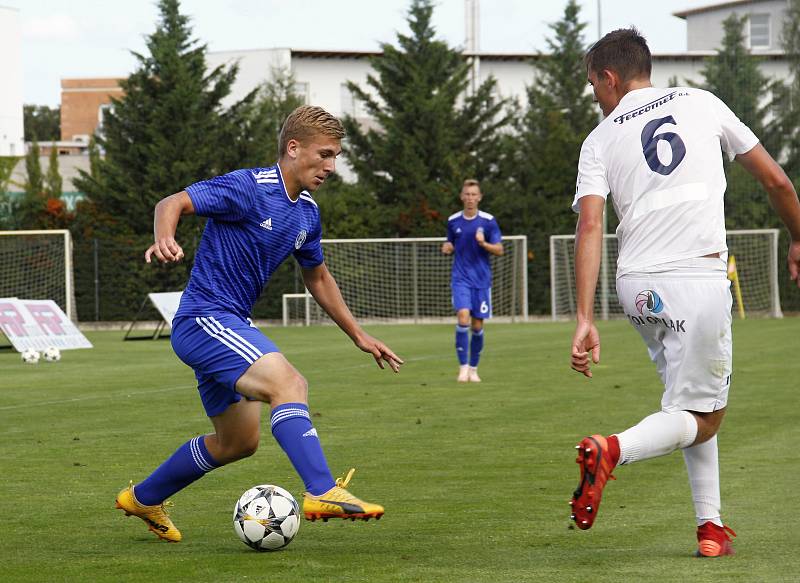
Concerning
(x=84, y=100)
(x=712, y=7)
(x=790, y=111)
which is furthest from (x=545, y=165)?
(x=84, y=100)

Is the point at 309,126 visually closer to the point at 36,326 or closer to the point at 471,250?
the point at 471,250

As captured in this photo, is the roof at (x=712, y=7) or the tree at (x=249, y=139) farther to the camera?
the roof at (x=712, y=7)

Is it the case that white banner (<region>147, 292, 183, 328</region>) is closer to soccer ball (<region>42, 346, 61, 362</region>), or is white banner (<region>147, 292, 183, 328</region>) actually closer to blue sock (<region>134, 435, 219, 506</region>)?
soccer ball (<region>42, 346, 61, 362</region>)

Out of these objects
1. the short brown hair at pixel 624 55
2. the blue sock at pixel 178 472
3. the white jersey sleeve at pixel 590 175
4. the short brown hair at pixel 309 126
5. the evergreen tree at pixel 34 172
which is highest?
the evergreen tree at pixel 34 172

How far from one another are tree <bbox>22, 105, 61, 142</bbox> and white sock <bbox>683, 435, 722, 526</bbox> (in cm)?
8920

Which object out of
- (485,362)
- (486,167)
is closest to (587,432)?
(485,362)

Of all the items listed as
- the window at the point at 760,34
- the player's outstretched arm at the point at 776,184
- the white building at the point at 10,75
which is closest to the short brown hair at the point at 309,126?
the player's outstretched arm at the point at 776,184

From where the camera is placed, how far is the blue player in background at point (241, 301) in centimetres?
557

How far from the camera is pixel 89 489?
7.79 metres

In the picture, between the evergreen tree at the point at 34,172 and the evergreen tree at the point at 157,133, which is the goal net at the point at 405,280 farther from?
the evergreen tree at the point at 34,172

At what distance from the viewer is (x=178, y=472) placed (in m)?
6.12

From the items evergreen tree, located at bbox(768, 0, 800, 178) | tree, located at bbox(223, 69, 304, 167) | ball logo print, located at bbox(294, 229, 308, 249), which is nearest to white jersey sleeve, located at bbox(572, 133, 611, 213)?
ball logo print, located at bbox(294, 229, 308, 249)

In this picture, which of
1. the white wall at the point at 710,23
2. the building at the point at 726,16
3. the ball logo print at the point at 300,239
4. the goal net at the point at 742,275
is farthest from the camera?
the white wall at the point at 710,23

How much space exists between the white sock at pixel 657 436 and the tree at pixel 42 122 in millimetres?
89410
